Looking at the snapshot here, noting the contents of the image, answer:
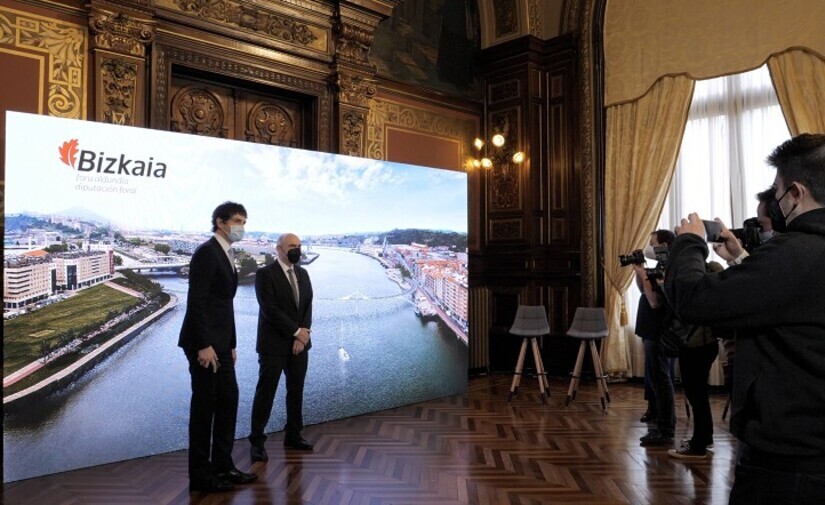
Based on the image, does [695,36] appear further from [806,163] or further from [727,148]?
[806,163]

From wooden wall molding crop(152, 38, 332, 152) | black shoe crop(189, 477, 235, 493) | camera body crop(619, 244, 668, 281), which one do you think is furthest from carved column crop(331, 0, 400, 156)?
black shoe crop(189, 477, 235, 493)

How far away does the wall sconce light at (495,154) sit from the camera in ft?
26.1

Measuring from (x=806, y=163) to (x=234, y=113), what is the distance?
203 inches

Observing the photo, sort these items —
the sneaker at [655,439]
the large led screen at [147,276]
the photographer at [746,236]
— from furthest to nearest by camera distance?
the sneaker at [655,439], the large led screen at [147,276], the photographer at [746,236]

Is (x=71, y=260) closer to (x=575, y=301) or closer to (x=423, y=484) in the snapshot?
(x=423, y=484)

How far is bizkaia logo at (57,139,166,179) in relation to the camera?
391cm

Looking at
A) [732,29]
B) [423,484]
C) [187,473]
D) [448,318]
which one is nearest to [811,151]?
[423,484]

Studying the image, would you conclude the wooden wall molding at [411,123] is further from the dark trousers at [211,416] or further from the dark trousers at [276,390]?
the dark trousers at [211,416]

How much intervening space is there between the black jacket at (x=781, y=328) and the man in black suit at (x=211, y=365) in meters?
2.81

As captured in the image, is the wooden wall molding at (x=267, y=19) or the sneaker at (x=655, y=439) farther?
the wooden wall molding at (x=267, y=19)

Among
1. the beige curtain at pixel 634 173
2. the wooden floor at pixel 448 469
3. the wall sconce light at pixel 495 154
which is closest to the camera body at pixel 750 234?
the wooden floor at pixel 448 469

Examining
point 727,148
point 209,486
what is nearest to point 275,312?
point 209,486

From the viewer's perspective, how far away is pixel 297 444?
456cm

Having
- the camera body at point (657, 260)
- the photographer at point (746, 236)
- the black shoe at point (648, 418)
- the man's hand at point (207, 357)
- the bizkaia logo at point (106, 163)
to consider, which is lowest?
the black shoe at point (648, 418)
